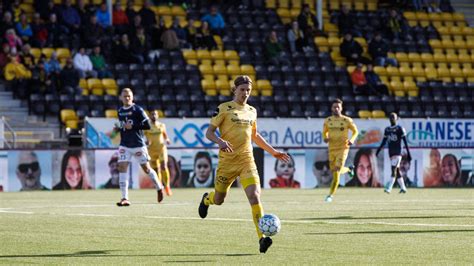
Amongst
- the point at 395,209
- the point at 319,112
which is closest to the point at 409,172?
the point at 319,112

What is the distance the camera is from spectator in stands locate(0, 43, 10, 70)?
38200 millimetres

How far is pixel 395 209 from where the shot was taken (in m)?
23.6

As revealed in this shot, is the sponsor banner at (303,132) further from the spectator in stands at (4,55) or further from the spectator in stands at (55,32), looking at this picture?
the spectator in stands at (55,32)

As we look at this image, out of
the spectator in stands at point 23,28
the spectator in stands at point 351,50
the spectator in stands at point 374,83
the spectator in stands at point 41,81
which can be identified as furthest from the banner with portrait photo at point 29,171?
the spectator in stands at point 351,50

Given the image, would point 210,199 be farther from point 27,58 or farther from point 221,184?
point 27,58

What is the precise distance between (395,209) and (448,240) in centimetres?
816

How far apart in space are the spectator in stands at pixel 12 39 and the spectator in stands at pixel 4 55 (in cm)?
35

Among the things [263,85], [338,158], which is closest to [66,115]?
[263,85]

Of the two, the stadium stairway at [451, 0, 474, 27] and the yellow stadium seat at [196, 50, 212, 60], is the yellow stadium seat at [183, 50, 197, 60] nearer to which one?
the yellow stadium seat at [196, 50, 212, 60]

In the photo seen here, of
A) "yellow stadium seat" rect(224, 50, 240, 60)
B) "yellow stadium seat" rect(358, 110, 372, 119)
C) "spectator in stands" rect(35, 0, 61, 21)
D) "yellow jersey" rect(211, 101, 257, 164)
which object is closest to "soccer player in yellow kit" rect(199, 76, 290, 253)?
"yellow jersey" rect(211, 101, 257, 164)

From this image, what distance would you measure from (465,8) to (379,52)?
8062 millimetres

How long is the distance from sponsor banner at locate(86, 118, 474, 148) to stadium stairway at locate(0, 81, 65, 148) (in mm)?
1358

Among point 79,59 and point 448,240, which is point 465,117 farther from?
point 448,240

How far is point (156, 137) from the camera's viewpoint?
32.1 meters
